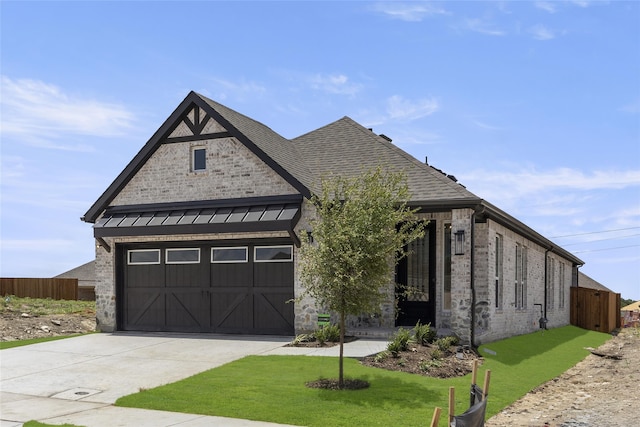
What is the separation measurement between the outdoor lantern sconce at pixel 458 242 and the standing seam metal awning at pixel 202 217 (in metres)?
4.35

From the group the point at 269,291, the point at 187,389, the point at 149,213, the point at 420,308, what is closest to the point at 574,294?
the point at 420,308

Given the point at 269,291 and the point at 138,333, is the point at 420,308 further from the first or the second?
the point at 138,333

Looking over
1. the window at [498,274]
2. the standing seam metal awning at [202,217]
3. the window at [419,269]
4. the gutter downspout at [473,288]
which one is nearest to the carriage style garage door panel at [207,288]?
the standing seam metal awning at [202,217]

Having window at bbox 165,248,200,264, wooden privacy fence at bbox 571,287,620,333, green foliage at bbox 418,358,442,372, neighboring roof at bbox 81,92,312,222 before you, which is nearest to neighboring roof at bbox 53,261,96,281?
neighboring roof at bbox 81,92,312,222

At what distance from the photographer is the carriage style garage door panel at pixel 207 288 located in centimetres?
1792

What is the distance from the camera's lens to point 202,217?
1847 centimetres

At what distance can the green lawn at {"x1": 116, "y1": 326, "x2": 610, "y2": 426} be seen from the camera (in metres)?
9.54

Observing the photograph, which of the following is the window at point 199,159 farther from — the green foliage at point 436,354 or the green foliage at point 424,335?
the green foliage at point 436,354

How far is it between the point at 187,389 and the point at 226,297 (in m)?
7.46

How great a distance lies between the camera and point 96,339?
1822cm

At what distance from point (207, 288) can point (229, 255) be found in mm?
1269

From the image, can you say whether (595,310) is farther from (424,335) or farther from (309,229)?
(309,229)

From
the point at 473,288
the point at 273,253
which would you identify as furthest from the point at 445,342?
the point at 273,253

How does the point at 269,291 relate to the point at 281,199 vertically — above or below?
below
